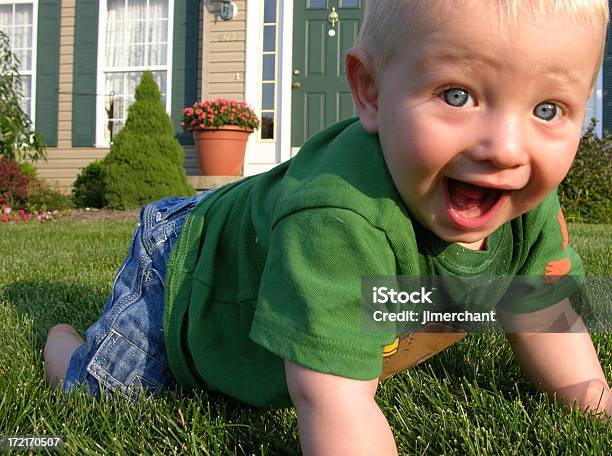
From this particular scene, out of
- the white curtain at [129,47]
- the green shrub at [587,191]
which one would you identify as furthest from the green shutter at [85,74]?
the green shrub at [587,191]

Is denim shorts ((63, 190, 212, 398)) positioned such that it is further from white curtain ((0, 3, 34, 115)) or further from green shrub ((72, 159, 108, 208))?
white curtain ((0, 3, 34, 115))

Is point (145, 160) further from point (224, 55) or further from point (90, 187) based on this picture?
point (224, 55)

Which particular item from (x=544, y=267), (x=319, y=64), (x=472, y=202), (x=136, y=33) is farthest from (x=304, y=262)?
(x=136, y=33)

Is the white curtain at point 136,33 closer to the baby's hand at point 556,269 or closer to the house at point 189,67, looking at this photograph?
the house at point 189,67

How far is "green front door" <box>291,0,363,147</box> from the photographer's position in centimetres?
1045

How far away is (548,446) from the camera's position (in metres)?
1.45

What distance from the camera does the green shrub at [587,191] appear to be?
8219 mm

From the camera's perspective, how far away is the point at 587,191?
8.31 metres

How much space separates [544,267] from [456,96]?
0.74m

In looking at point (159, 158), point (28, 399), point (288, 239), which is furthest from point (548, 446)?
point (159, 158)

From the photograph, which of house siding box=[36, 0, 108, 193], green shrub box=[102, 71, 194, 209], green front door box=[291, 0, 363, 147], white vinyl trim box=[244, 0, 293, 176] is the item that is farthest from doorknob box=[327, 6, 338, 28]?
house siding box=[36, 0, 108, 193]

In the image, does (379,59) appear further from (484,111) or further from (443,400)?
(443,400)

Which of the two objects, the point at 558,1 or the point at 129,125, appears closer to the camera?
the point at 558,1

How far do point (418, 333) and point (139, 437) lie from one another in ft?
2.37
